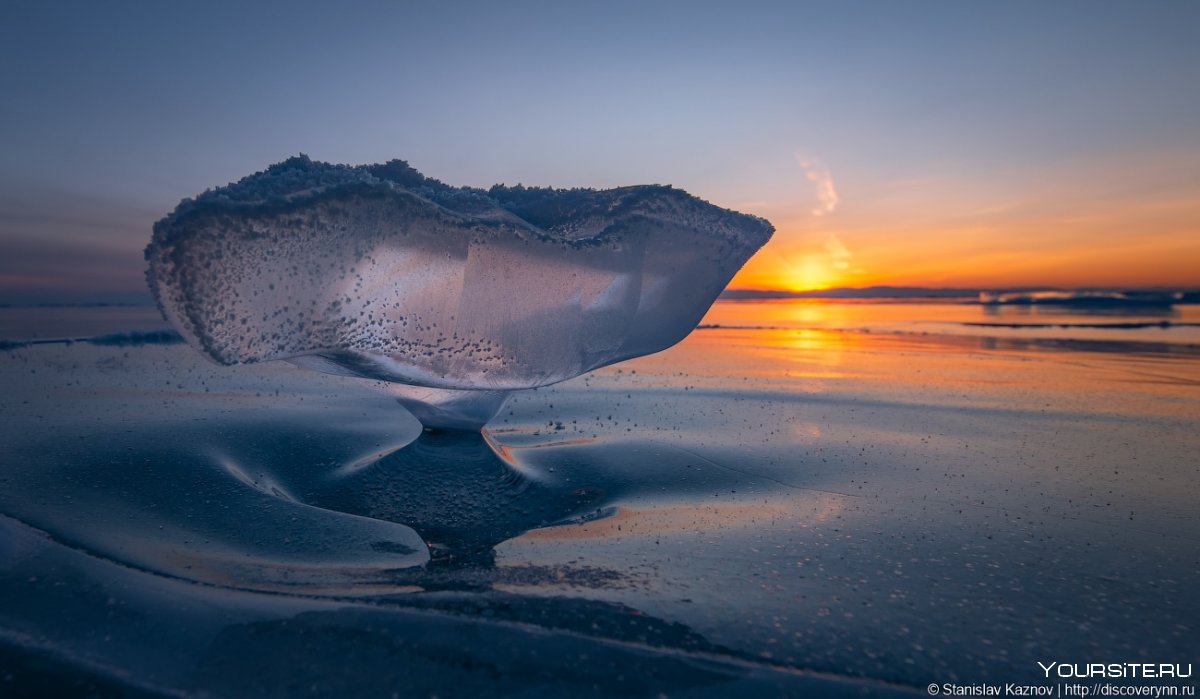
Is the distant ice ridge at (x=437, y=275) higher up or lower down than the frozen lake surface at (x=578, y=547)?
higher up

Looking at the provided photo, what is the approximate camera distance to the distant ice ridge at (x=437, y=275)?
7.04 ft

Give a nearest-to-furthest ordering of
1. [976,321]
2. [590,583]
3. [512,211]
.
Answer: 1. [590,583]
2. [512,211]
3. [976,321]

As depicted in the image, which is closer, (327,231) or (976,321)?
(327,231)

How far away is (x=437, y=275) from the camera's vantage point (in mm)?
2672

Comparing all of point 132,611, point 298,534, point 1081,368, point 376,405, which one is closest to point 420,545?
point 298,534

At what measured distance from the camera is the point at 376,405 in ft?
14.9

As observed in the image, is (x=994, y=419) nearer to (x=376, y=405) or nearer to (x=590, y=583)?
(x=590, y=583)

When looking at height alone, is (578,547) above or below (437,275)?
below

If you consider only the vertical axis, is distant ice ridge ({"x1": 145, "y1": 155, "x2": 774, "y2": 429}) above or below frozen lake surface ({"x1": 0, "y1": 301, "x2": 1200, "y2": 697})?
above

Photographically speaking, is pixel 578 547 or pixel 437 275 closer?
pixel 578 547

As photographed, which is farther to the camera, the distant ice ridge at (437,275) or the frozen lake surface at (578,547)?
the distant ice ridge at (437,275)

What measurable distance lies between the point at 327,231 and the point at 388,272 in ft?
0.97

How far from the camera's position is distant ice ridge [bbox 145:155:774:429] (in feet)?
7.04

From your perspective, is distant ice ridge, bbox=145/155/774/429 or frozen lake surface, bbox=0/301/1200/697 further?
distant ice ridge, bbox=145/155/774/429
